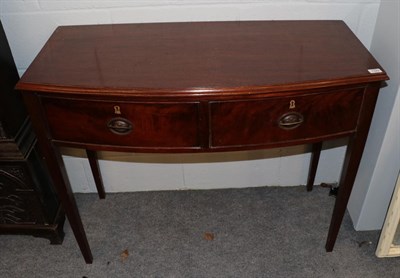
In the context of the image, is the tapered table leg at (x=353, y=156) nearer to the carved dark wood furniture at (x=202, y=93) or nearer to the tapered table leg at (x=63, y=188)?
the carved dark wood furniture at (x=202, y=93)

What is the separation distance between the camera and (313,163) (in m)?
1.76

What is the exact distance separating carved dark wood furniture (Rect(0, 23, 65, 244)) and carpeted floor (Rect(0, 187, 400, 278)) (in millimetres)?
112

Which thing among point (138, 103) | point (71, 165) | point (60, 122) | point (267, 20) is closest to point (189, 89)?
point (138, 103)

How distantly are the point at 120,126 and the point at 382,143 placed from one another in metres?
0.91

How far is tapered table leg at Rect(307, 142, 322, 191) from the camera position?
1.70 m


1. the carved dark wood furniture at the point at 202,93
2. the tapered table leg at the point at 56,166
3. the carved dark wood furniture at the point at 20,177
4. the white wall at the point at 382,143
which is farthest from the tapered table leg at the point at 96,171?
the white wall at the point at 382,143

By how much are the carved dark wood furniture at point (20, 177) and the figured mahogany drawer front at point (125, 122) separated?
28 cm

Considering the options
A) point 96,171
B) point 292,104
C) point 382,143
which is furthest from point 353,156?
point 96,171

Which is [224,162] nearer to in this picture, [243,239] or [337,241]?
[243,239]

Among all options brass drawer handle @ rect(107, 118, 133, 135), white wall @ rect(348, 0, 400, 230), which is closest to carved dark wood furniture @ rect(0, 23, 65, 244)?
brass drawer handle @ rect(107, 118, 133, 135)

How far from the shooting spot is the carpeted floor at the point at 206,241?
155 centimetres

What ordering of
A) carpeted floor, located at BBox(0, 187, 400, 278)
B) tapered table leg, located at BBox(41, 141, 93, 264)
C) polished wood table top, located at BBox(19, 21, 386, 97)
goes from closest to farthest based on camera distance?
1. polished wood table top, located at BBox(19, 21, 386, 97)
2. tapered table leg, located at BBox(41, 141, 93, 264)
3. carpeted floor, located at BBox(0, 187, 400, 278)

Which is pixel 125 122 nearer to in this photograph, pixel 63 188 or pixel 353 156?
pixel 63 188

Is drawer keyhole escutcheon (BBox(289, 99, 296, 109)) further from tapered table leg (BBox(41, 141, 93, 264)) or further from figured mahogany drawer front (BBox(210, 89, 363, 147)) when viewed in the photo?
tapered table leg (BBox(41, 141, 93, 264))
